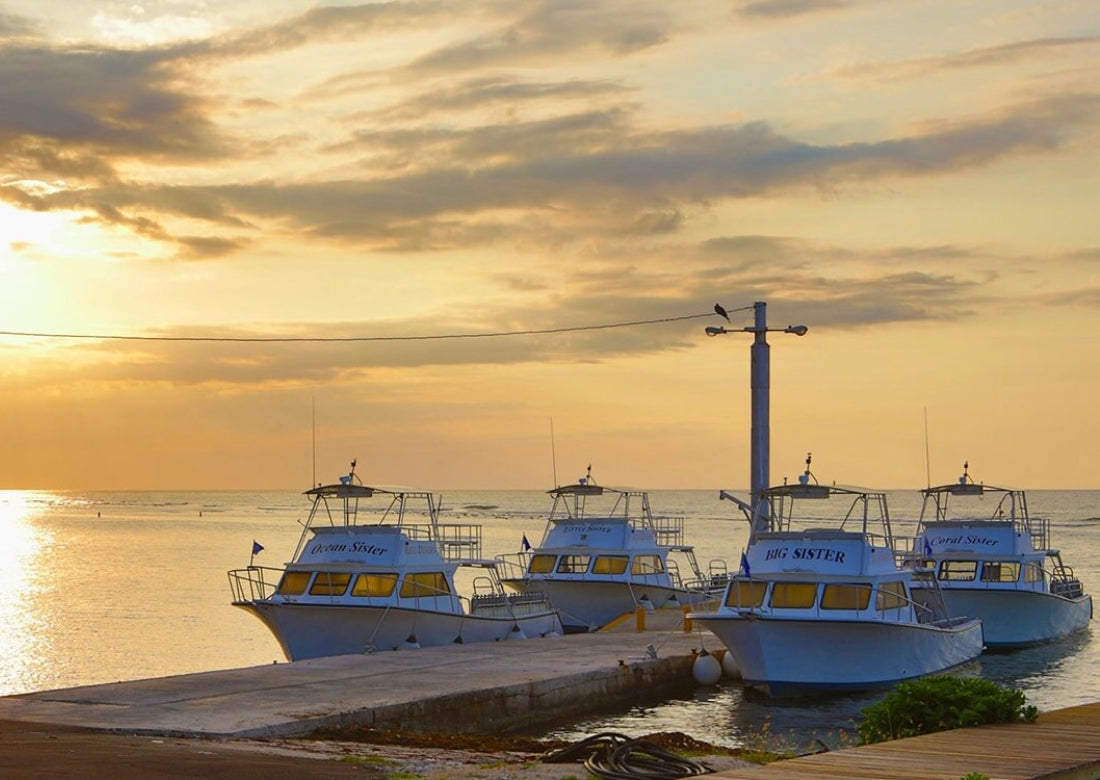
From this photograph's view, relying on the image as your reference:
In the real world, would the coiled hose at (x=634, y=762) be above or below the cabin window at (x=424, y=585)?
below

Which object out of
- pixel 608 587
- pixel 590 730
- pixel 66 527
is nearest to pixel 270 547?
pixel 66 527

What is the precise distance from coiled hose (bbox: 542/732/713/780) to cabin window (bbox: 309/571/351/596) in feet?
58.9

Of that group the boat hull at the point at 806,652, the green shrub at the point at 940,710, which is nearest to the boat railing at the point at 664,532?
the boat hull at the point at 806,652

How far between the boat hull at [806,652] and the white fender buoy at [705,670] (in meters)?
0.71

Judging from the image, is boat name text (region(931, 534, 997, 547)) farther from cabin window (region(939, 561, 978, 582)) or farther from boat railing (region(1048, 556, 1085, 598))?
boat railing (region(1048, 556, 1085, 598))

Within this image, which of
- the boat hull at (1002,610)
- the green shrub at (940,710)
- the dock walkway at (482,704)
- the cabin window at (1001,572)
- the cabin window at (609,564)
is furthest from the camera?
the cabin window at (609,564)

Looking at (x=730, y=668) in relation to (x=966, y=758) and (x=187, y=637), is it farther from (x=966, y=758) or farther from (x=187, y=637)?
(x=187, y=637)

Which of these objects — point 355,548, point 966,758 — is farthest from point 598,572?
point 966,758

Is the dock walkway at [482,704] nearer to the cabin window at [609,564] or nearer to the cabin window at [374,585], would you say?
the cabin window at [374,585]

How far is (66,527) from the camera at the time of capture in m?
155

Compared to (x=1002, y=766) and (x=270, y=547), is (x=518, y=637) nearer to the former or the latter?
(x=1002, y=766)

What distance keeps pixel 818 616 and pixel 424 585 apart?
895 centimetres

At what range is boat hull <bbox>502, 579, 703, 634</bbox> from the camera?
42.0 meters

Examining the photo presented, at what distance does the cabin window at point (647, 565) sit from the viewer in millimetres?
42906
